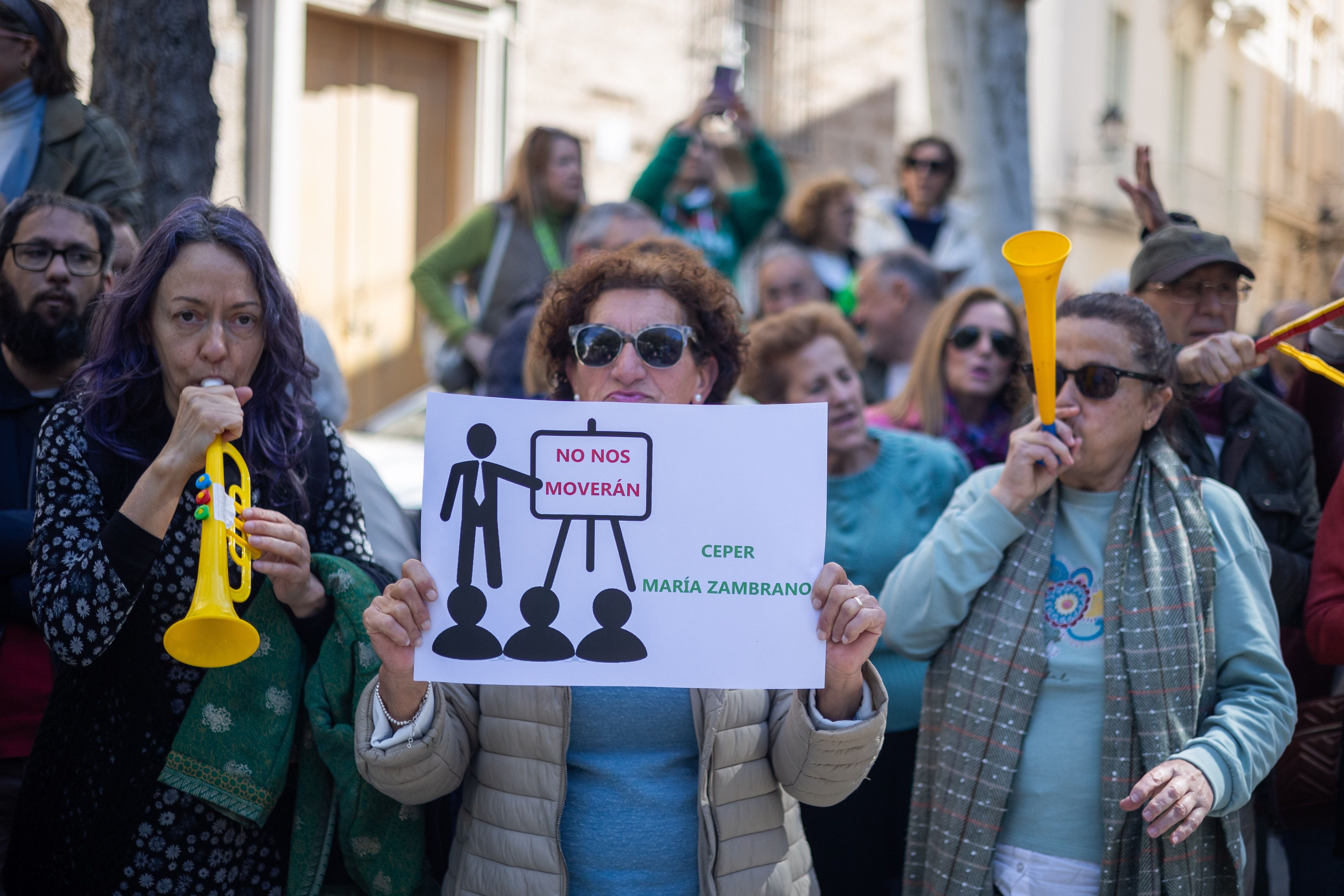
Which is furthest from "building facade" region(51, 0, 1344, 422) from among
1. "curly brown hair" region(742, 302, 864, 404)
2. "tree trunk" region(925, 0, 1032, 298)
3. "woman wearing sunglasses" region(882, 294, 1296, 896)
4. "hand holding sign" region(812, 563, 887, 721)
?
"hand holding sign" region(812, 563, 887, 721)

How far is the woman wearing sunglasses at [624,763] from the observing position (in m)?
2.21

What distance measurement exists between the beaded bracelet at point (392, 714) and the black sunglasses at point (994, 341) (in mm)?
2634

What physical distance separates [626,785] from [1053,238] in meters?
1.36

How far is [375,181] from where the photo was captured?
9070mm

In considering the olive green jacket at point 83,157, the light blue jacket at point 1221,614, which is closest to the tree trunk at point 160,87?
the olive green jacket at point 83,157

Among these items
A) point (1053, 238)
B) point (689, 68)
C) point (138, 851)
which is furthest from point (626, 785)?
point (689, 68)

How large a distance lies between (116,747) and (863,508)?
6.70 feet

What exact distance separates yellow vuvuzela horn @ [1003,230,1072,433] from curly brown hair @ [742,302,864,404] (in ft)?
4.31

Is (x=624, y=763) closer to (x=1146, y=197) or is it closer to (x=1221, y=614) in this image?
(x=1221, y=614)

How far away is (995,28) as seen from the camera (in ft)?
24.3

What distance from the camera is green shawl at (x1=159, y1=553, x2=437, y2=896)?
2.31m

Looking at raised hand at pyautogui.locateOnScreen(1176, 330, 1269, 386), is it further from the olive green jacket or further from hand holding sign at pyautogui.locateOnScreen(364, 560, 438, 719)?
the olive green jacket

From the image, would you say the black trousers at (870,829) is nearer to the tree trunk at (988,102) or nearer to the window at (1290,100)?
the tree trunk at (988,102)

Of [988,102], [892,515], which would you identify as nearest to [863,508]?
[892,515]
